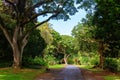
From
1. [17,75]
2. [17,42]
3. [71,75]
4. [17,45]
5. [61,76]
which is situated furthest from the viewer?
[17,42]

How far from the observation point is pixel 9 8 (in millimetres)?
43406

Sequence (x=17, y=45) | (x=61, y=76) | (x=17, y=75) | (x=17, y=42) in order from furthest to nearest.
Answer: (x=17, y=42) → (x=17, y=45) → (x=61, y=76) → (x=17, y=75)

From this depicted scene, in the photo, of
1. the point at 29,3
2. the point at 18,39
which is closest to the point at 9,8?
the point at 29,3

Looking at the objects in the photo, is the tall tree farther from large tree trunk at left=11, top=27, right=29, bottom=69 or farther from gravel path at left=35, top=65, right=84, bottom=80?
gravel path at left=35, top=65, right=84, bottom=80

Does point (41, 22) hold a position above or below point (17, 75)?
above

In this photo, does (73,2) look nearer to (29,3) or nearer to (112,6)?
(29,3)

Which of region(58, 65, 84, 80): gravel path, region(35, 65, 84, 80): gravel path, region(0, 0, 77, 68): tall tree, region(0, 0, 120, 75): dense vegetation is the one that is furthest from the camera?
region(0, 0, 77, 68): tall tree

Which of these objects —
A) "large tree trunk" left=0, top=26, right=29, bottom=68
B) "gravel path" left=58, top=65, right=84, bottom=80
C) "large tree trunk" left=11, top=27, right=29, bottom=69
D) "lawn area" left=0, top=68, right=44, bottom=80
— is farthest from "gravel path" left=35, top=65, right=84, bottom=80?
"large tree trunk" left=0, top=26, right=29, bottom=68

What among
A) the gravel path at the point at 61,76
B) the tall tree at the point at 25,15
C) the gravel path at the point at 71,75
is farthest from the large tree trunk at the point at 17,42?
the gravel path at the point at 71,75

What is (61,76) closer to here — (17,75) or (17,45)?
(17,75)

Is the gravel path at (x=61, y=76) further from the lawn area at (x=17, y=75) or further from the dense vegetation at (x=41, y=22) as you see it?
the dense vegetation at (x=41, y=22)

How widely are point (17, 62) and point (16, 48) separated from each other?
1.74 meters

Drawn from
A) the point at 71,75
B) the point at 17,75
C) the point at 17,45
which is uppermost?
Result: the point at 17,45

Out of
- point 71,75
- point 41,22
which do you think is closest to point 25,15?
point 41,22
